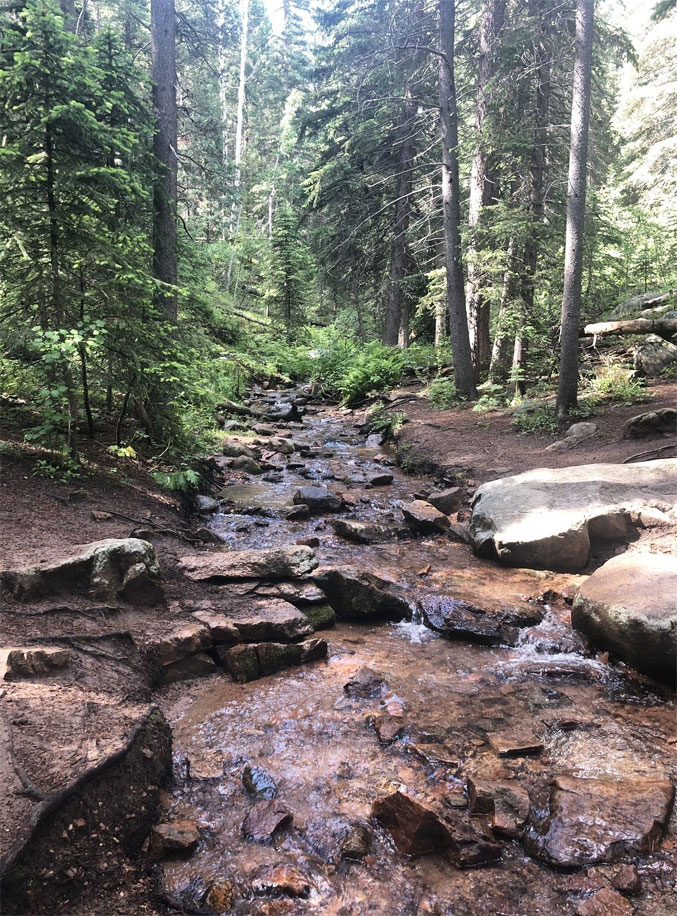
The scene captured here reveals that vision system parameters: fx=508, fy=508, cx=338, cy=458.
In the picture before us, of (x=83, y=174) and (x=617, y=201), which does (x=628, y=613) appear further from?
(x=617, y=201)

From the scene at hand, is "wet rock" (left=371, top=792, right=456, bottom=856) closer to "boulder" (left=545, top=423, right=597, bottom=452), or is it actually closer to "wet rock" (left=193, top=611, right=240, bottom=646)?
"wet rock" (left=193, top=611, right=240, bottom=646)

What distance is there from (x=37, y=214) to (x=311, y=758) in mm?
6990

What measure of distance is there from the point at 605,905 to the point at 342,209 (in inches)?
923

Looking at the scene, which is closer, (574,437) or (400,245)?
(574,437)

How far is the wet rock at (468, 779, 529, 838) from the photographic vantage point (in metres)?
2.99

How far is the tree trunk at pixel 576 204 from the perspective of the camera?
33.5ft

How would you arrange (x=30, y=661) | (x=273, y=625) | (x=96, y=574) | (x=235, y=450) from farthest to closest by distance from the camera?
(x=235, y=450), (x=273, y=625), (x=96, y=574), (x=30, y=661)

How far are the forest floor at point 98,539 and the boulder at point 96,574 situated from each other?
0.51 ft

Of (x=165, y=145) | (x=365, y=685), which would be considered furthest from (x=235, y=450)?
(x=365, y=685)

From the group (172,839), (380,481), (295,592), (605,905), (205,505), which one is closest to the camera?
(605,905)

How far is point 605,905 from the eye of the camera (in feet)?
8.34

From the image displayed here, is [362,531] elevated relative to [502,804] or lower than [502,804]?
elevated

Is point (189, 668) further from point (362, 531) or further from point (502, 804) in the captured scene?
point (362, 531)

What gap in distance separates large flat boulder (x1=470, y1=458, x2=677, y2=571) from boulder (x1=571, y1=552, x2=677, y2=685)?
1073 mm
